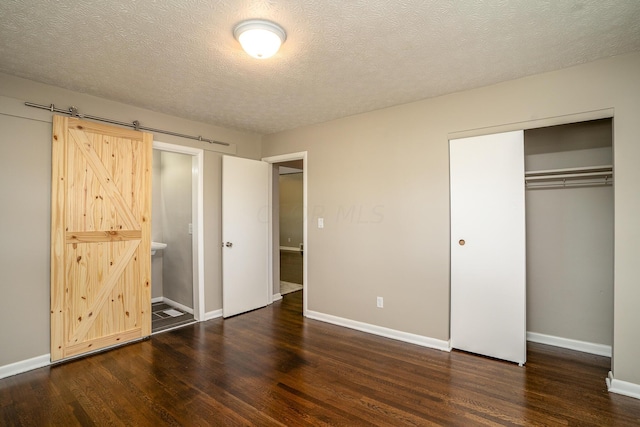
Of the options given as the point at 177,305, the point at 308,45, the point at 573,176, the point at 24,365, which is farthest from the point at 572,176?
the point at 24,365

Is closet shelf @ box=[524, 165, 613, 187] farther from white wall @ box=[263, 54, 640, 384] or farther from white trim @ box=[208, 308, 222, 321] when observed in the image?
white trim @ box=[208, 308, 222, 321]

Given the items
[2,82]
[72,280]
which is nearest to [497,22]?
[2,82]

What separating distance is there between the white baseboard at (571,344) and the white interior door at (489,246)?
0.73 metres

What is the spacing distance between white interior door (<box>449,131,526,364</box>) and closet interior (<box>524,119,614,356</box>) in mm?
664

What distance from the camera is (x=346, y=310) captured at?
3877 mm

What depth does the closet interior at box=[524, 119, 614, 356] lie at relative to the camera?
302 cm

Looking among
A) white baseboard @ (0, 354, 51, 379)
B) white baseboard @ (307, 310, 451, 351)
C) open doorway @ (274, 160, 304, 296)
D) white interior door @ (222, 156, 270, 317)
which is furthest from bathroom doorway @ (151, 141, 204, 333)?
open doorway @ (274, 160, 304, 296)

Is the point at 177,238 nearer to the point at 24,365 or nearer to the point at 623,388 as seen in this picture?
the point at 24,365

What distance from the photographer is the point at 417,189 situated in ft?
10.9

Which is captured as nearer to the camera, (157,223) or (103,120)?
(103,120)

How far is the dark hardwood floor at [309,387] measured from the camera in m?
2.10

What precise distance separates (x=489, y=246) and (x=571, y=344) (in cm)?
142

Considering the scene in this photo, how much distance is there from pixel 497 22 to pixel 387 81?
100 cm

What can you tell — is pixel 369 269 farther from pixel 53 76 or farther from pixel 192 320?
pixel 53 76
